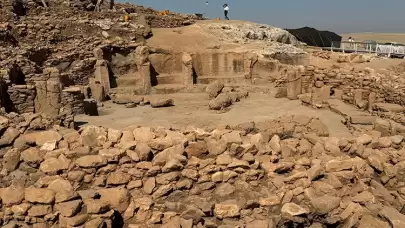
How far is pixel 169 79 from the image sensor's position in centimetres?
1602

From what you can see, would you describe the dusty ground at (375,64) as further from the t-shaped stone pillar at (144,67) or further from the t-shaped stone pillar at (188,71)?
the t-shaped stone pillar at (144,67)

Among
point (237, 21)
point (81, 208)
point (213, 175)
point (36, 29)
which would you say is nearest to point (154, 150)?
point (213, 175)

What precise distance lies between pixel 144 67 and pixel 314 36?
753 inches

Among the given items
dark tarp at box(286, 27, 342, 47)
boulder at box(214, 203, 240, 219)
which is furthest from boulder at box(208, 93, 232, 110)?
dark tarp at box(286, 27, 342, 47)

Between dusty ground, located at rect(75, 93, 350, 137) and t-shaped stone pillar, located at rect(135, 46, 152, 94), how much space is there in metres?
1.91

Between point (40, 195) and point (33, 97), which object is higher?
point (33, 97)

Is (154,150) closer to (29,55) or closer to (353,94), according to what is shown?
(353,94)

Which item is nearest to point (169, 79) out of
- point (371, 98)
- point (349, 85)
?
point (349, 85)

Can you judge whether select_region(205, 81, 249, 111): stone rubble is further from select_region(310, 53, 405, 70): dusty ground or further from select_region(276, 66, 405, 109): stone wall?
select_region(310, 53, 405, 70): dusty ground

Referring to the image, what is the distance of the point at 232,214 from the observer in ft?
11.8

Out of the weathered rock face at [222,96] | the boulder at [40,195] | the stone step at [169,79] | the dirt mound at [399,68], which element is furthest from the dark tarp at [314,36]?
the boulder at [40,195]

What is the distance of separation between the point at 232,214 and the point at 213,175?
1.51ft

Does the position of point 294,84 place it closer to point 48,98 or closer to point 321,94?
point 321,94

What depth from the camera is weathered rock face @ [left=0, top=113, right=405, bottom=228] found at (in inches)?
131
